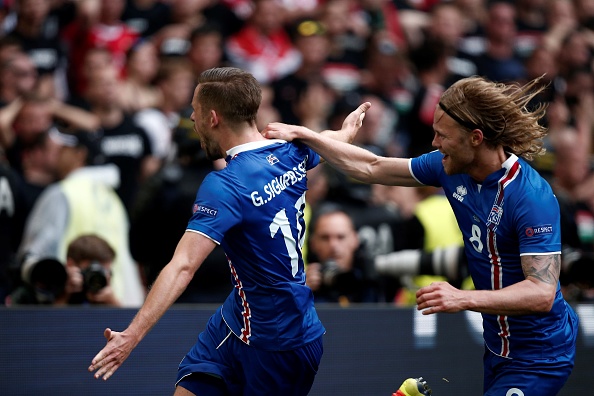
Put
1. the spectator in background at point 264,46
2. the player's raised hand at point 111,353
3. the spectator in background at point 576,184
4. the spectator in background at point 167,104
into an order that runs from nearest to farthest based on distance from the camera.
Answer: the player's raised hand at point 111,353 < the spectator in background at point 576,184 < the spectator in background at point 167,104 < the spectator in background at point 264,46

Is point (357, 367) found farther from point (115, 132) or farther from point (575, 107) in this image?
point (575, 107)

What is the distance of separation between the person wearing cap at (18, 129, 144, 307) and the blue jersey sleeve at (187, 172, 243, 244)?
2929 millimetres

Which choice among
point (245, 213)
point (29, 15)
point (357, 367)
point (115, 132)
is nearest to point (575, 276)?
point (357, 367)

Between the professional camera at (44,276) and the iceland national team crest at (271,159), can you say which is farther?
the professional camera at (44,276)

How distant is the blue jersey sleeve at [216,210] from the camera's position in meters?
4.28

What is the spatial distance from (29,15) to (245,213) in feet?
20.9

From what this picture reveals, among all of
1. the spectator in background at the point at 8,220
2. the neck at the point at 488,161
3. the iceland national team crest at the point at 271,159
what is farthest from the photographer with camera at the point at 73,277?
the neck at the point at 488,161

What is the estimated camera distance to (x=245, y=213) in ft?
14.6

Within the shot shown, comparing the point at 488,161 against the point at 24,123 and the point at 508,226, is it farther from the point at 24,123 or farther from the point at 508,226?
the point at 24,123

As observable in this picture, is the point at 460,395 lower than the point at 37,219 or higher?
lower

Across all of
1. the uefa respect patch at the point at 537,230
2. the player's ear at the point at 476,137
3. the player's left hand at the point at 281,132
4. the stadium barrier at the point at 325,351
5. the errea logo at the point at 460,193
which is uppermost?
the player's ear at the point at 476,137

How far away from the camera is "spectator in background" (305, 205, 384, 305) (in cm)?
667

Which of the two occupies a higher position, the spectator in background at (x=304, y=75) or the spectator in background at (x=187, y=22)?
the spectator in background at (x=187, y=22)

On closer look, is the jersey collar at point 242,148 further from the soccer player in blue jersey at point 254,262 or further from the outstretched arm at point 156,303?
the outstretched arm at point 156,303
